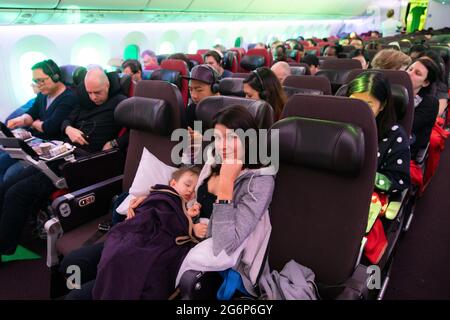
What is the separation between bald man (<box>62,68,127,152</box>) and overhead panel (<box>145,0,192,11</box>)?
4.12 m

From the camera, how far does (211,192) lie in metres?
1.69

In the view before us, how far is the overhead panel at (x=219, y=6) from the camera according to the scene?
306 inches

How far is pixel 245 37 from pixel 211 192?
11.4 meters

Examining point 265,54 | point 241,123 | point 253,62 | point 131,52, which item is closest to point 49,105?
point 241,123

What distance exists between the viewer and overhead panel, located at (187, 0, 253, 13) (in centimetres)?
776

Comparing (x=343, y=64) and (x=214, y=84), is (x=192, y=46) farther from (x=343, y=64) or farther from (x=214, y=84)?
(x=214, y=84)

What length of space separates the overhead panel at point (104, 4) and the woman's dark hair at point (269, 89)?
3.67 meters

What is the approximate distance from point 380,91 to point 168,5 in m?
5.99

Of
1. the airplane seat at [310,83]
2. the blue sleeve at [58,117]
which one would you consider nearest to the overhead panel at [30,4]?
the blue sleeve at [58,117]

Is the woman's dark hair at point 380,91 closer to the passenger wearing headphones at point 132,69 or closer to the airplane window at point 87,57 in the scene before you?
the passenger wearing headphones at point 132,69

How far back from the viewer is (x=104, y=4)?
17.9 ft

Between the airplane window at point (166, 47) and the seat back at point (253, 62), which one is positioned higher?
the airplane window at point (166, 47)
